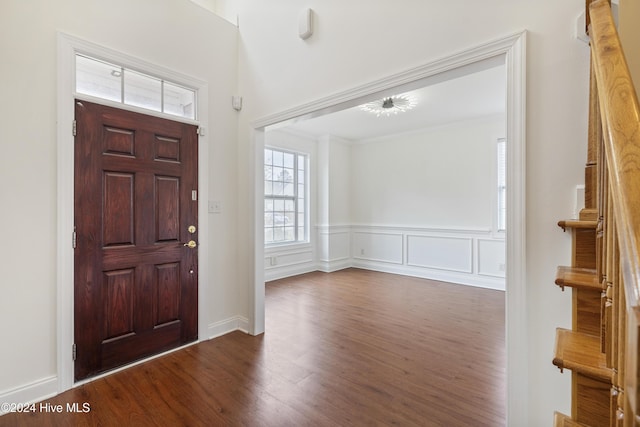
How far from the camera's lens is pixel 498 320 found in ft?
10.8

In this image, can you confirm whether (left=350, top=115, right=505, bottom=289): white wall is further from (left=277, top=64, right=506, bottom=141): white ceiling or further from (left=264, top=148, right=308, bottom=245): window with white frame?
(left=264, top=148, right=308, bottom=245): window with white frame

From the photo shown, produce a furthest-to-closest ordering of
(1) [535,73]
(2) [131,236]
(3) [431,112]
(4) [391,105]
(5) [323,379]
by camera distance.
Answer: (3) [431,112] → (4) [391,105] → (2) [131,236] → (5) [323,379] → (1) [535,73]

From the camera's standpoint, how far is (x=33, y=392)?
6.38ft

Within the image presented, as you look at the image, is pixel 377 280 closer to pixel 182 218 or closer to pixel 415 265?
pixel 415 265

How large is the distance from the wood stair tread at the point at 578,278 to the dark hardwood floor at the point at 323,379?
105 cm

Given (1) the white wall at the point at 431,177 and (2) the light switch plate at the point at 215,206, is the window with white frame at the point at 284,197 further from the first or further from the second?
(2) the light switch plate at the point at 215,206

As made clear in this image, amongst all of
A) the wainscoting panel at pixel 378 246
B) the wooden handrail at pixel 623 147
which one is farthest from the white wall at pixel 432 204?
the wooden handrail at pixel 623 147

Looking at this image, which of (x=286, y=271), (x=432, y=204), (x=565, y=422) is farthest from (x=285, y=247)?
(x=565, y=422)

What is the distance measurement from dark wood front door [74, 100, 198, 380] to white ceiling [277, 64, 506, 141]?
1171 millimetres

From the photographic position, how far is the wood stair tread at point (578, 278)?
1118 millimetres

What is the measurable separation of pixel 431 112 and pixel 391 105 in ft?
3.05

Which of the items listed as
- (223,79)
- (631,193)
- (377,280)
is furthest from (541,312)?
(377,280)

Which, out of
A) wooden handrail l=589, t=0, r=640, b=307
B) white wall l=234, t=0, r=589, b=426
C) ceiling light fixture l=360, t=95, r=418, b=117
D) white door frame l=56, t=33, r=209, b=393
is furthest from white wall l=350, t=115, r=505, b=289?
white door frame l=56, t=33, r=209, b=393

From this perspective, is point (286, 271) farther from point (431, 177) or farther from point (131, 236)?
point (131, 236)
